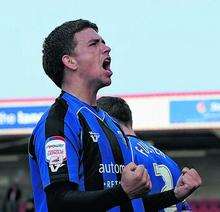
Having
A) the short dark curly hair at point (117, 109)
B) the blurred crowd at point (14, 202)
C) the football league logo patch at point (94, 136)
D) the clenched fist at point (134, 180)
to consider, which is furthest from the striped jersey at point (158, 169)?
the blurred crowd at point (14, 202)

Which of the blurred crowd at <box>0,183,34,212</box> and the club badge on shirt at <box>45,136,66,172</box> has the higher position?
the club badge on shirt at <box>45,136,66,172</box>

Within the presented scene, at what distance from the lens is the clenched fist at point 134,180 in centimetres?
197

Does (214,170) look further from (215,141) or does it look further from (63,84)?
(63,84)

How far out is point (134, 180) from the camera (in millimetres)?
1975

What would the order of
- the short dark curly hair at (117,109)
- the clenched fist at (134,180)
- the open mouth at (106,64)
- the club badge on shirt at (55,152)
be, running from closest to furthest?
1. the clenched fist at (134,180)
2. the club badge on shirt at (55,152)
3. the open mouth at (106,64)
4. the short dark curly hair at (117,109)

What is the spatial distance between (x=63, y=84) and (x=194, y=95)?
13.7 meters

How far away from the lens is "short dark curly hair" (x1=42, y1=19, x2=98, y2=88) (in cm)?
234

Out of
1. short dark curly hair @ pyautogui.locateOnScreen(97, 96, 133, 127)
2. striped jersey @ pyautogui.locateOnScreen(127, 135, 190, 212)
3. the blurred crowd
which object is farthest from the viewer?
the blurred crowd

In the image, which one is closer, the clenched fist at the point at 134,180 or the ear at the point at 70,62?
the clenched fist at the point at 134,180

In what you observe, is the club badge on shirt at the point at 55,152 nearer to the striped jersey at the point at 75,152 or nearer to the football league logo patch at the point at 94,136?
the striped jersey at the point at 75,152

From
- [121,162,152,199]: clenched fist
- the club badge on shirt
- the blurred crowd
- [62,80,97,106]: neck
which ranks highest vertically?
[62,80,97,106]: neck

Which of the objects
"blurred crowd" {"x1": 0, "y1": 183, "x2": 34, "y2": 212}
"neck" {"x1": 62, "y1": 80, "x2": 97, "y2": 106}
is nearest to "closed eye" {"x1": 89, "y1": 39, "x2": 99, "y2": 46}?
"neck" {"x1": 62, "y1": 80, "x2": 97, "y2": 106}

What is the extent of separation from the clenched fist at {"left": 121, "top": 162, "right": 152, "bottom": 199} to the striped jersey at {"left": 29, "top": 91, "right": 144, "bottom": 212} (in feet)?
0.57

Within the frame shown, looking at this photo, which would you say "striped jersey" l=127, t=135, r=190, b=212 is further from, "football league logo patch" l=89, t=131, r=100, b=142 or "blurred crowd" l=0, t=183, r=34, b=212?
"blurred crowd" l=0, t=183, r=34, b=212
